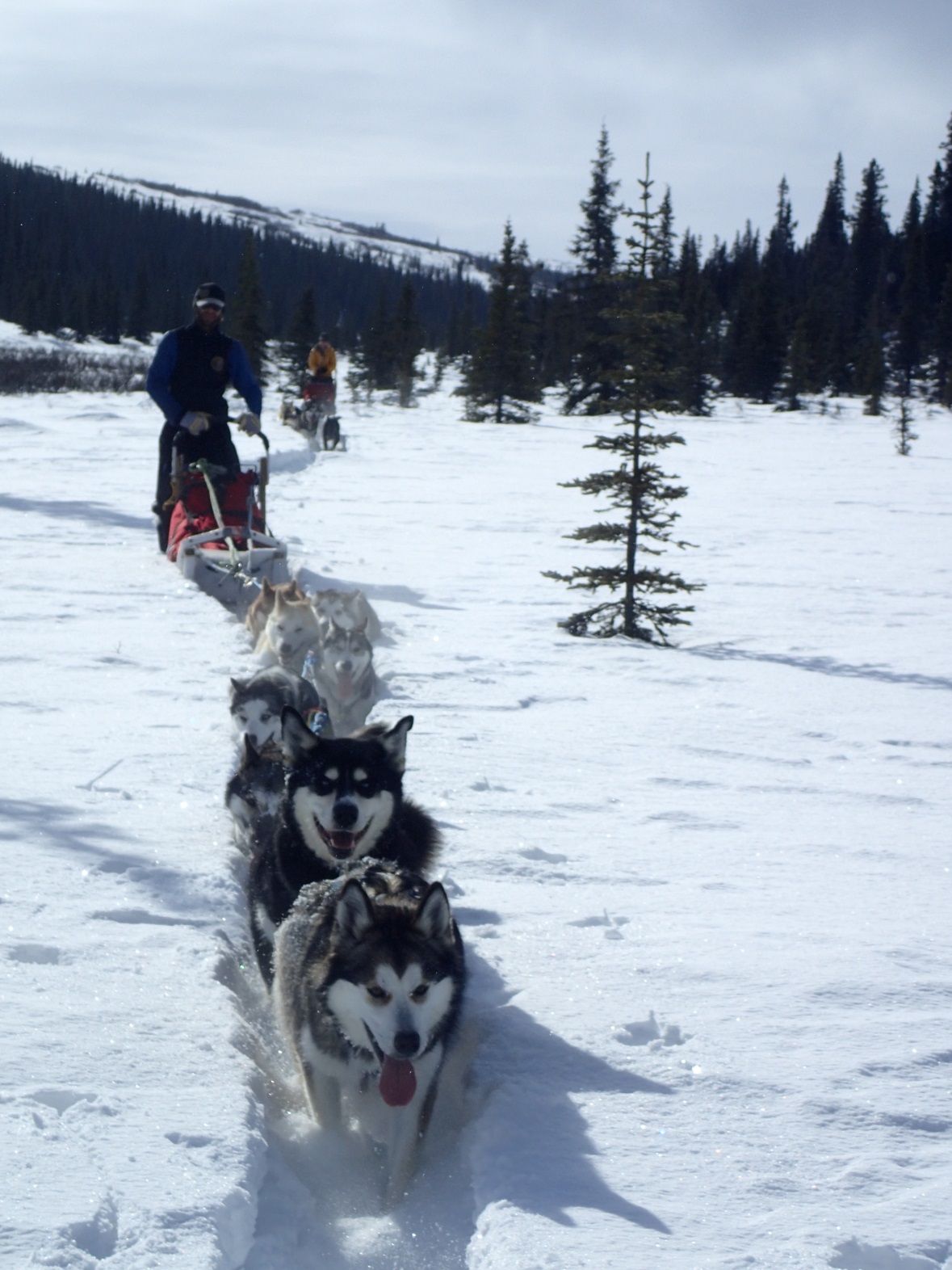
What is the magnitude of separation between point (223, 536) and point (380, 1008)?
A: 616 centimetres

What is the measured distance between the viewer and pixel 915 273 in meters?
45.6

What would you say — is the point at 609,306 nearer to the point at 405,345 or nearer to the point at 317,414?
the point at 317,414

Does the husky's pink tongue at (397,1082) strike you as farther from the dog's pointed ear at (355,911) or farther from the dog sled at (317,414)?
the dog sled at (317,414)

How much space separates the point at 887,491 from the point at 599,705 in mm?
12785

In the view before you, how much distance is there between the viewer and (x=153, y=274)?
89938 millimetres

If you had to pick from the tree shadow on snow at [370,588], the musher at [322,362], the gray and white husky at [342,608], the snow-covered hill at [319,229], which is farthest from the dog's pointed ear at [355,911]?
the snow-covered hill at [319,229]

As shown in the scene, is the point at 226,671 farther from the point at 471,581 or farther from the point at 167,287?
the point at 167,287

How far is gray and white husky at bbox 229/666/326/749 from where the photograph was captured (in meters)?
5.18

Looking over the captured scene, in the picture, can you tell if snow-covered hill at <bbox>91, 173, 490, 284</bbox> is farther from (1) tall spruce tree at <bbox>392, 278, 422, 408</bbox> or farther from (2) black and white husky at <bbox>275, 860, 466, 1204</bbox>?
(2) black and white husky at <bbox>275, 860, 466, 1204</bbox>

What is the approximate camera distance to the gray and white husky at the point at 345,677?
5941mm

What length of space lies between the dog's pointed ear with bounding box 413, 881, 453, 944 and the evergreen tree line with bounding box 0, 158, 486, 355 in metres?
37.8

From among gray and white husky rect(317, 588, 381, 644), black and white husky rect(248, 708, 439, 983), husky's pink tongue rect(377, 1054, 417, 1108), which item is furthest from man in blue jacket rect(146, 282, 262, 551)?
husky's pink tongue rect(377, 1054, 417, 1108)

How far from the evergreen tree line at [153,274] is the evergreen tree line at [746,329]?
8.57 metres

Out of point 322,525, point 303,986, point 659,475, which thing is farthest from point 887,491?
point 303,986
